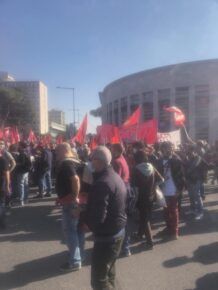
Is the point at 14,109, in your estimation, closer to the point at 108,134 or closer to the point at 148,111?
the point at 148,111

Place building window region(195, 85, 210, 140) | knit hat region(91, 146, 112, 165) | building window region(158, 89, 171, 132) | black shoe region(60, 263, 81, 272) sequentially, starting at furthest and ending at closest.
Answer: building window region(158, 89, 171, 132), building window region(195, 85, 210, 140), black shoe region(60, 263, 81, 272), knit hat region(91, 146, 112, 165)

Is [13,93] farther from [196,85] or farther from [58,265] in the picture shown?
[58,265]

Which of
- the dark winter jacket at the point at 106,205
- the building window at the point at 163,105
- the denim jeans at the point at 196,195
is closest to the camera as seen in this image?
the dark winter jacket at the point at 106,205

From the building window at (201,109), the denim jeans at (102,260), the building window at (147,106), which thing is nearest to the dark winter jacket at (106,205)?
the denim jeans at (102,260)

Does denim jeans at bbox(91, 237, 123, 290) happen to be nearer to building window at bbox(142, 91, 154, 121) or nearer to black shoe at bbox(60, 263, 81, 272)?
black shoe at bbox(60, 263, 81, 272)

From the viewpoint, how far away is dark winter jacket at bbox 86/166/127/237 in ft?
11.8

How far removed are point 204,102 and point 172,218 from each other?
131 ft

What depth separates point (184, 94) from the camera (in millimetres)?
46406

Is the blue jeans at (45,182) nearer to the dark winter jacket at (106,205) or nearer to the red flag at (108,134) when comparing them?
the red flag at (108,134)

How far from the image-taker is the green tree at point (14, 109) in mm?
55562

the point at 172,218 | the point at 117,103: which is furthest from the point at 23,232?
the point at 117,103

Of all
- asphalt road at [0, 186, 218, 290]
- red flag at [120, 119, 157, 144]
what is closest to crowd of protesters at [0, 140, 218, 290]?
asphalt road at [0, 186, 218, 290]

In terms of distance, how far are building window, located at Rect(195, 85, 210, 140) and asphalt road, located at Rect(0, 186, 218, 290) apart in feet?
123

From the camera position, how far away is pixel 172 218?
7000 millimetres
